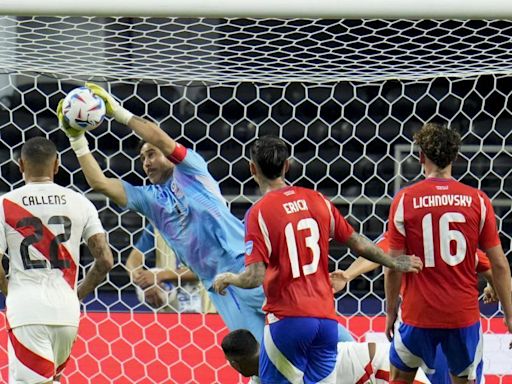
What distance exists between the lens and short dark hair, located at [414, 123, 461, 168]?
4.99m

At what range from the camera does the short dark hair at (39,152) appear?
512cm

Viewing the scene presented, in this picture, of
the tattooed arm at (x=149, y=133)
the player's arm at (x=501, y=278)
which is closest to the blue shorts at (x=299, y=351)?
the player's arm at (x=501, y=278)

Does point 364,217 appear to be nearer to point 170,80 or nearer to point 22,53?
point 170,80

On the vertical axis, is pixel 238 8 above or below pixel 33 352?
above

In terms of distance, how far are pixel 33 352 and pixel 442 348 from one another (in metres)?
1.80

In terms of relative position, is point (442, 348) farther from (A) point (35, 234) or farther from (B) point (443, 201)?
(A) point (35, 234)

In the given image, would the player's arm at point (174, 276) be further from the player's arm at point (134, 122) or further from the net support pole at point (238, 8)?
the net support pole at point (238, 8)

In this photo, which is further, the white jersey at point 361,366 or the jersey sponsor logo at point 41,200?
the white jersey at point 361,366

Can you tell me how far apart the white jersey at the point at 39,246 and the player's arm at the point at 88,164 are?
25cm

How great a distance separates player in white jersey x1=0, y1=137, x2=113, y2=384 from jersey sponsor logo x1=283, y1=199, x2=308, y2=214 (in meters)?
0.95

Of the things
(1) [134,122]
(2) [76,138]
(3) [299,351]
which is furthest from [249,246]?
(2) [76,138]

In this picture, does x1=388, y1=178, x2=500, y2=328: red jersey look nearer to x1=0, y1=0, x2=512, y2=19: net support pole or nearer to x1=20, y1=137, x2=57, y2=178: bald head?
x1=0, y1=0, x2=512, y2=19: net support pole

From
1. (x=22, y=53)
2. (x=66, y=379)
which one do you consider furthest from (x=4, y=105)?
(x=66, y=379)

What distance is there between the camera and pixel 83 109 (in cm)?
512
